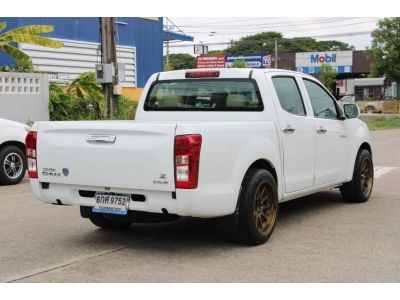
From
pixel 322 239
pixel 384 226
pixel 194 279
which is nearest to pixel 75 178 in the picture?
pixel 194 279

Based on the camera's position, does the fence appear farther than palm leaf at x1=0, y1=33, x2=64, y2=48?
No

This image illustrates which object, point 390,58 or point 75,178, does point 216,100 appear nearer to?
point 75,178

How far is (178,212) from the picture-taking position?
5.27 metres

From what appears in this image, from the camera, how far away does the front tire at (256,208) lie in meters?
5.70

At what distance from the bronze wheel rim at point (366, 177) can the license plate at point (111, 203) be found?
4163 mm

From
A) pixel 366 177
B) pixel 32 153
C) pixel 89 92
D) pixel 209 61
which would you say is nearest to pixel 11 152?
pixel 32 153

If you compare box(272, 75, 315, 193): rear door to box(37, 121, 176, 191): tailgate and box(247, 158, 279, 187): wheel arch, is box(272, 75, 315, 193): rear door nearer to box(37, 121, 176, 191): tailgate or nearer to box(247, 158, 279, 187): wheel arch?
box(247, 158, 279, 187): wheel arch

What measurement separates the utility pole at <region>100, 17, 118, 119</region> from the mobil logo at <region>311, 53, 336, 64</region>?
49479 mm

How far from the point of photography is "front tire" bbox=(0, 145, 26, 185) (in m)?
10.4

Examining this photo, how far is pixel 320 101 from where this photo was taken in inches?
304

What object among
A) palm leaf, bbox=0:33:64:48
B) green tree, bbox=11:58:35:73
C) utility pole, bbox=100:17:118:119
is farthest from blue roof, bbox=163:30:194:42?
utility pole, bbox=100:17:118:119

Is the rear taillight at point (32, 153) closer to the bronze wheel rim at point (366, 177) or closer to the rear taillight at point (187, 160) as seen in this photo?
the rear taillight at point (187, 160)

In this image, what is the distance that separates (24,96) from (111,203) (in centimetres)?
1214

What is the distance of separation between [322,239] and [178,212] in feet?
5.87
